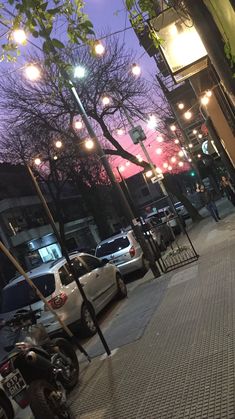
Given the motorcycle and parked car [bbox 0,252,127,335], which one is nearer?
the motorcycle

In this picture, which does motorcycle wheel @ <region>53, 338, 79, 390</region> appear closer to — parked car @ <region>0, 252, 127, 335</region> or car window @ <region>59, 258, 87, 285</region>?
parked car @ <region>0, 252, 127, 335</region>

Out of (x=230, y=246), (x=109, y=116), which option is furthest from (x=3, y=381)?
(x=109, y=116)

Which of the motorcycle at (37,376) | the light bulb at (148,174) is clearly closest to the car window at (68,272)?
the motorcycle at (37,376)

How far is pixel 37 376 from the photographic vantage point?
5.28 meters

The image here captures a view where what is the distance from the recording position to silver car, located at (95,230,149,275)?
1516 centimetres

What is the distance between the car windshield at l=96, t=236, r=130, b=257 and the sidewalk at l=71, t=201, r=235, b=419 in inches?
267

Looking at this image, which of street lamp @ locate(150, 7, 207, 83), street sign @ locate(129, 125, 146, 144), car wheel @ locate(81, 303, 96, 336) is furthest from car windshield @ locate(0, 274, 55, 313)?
street sign @ locate(129, 125, 146, 144)

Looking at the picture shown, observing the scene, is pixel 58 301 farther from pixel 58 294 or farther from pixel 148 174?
pixel 148 174

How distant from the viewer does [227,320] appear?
632 centimetres

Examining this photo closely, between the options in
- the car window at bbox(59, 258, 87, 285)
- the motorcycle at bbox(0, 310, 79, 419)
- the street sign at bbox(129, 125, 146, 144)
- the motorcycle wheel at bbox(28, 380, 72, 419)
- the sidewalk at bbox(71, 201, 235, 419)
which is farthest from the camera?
the street sign at bbox(129, 125, 146, 144)

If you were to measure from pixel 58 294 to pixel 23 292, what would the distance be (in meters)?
0.88

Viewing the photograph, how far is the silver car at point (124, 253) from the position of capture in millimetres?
15164

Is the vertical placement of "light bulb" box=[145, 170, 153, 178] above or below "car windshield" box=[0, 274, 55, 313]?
above

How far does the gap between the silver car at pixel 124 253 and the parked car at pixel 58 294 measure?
4.27 metres
